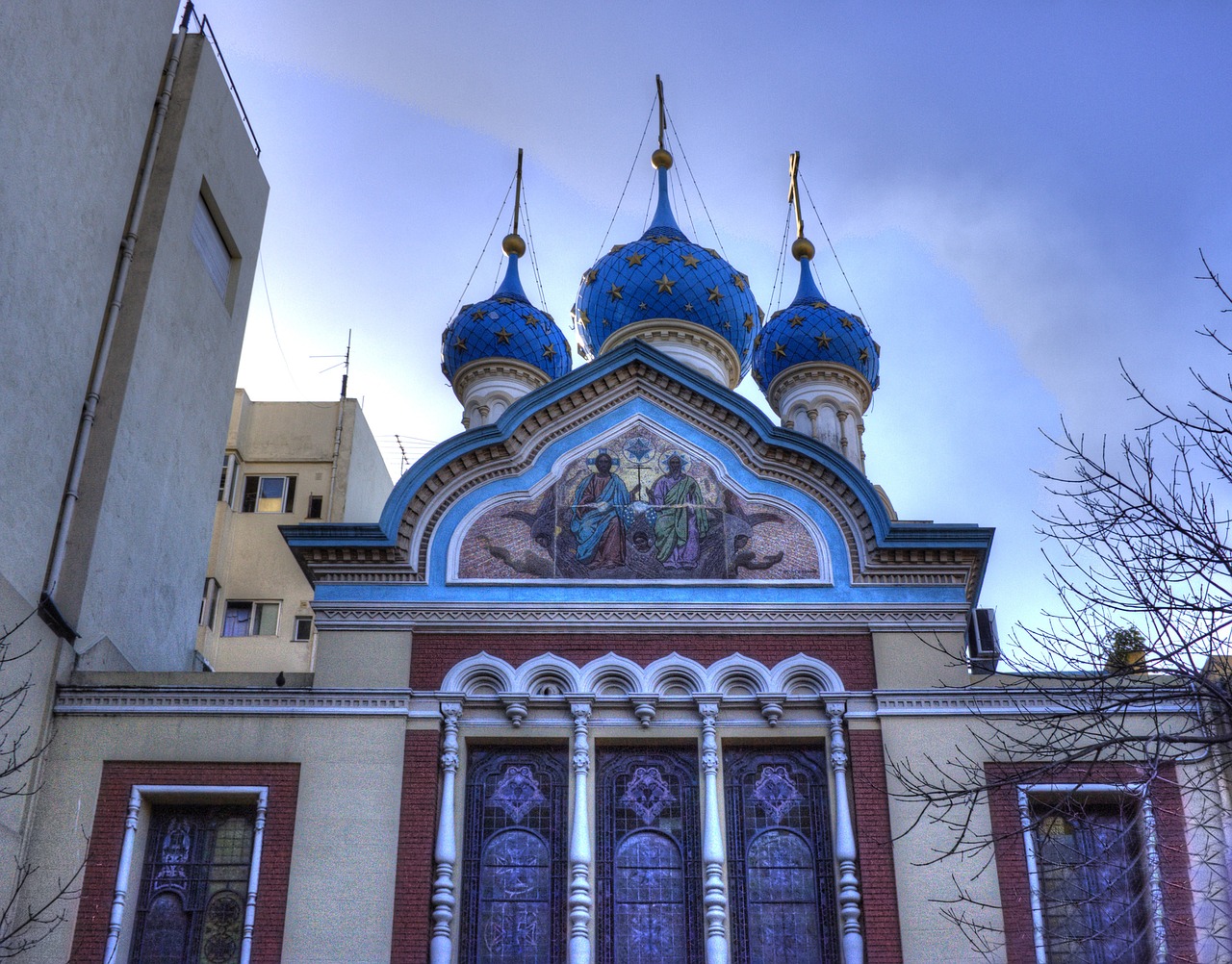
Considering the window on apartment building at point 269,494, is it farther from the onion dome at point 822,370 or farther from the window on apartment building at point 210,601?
the onion dome at point 822,370

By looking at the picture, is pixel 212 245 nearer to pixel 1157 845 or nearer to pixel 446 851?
pixel 446 851

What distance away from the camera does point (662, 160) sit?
2028cm

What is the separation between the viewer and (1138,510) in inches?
358

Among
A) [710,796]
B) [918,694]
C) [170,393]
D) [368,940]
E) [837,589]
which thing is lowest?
[368,940]

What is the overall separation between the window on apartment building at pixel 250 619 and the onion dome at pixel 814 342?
898 centimetres

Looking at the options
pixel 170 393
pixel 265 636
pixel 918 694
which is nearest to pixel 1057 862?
pixel 918 694

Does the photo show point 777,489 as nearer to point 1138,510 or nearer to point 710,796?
point 710,796

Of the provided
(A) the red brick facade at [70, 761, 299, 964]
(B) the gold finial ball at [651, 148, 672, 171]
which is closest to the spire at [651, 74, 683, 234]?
(B) the gold finial ball at [651, 148, 672, 171]

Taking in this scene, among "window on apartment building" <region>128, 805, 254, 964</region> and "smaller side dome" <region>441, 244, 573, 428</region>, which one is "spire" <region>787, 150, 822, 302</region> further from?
"window on apartment building" <region>128, 805, 254, 964</region>

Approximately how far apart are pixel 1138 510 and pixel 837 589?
4508 mm

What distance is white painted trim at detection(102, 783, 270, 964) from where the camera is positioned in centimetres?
1179

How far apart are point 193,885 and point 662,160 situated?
11623 millimetres

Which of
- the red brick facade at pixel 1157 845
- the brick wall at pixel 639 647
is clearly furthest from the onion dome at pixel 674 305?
the red brick facade at pixel 1157 845

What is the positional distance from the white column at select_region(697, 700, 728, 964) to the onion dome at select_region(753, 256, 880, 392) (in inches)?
331
